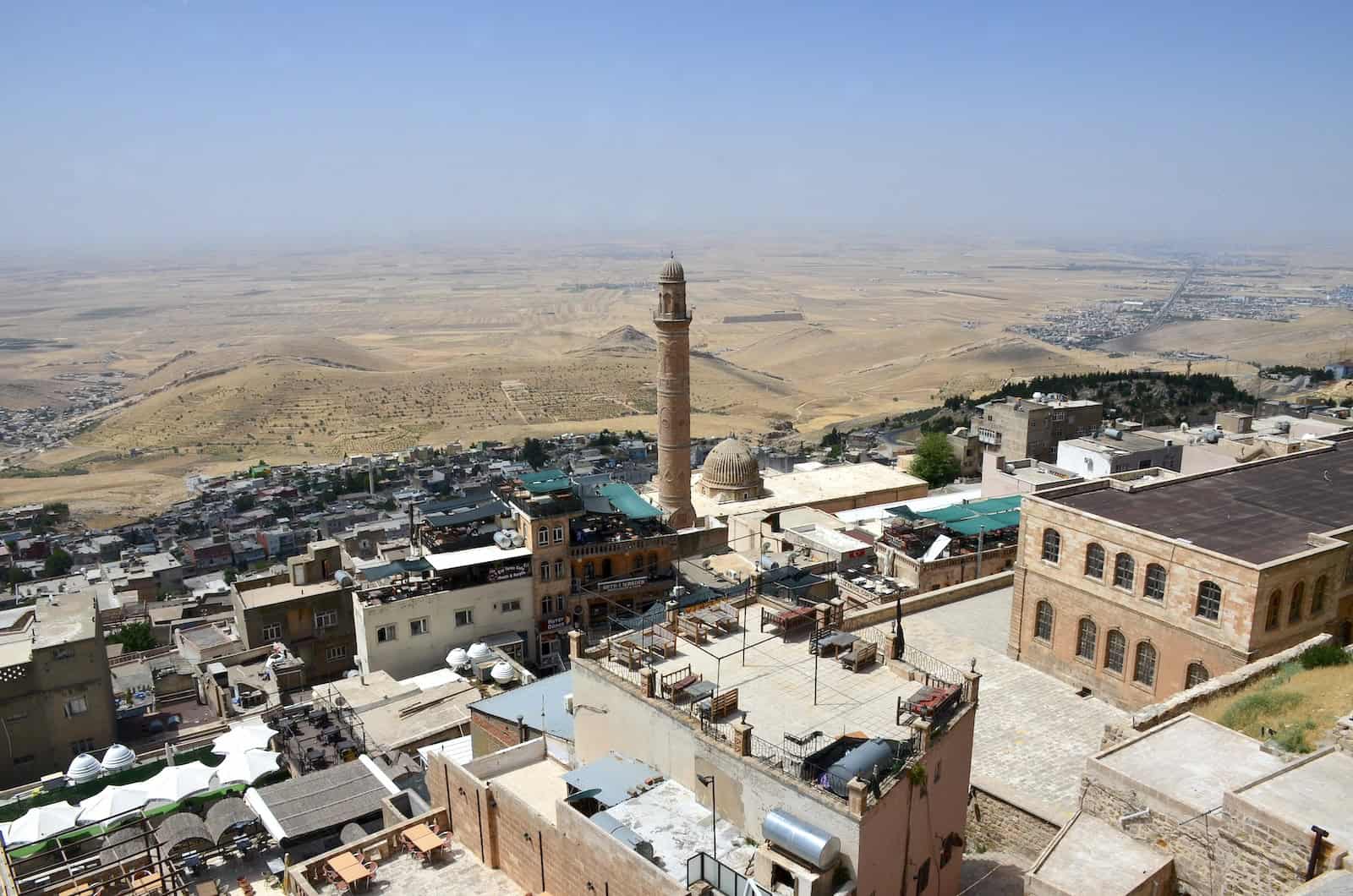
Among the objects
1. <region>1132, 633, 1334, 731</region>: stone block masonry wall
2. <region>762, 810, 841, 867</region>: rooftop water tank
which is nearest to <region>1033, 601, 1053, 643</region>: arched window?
<region>1132, 633, 1334, 731</region>: stone block masonry wall

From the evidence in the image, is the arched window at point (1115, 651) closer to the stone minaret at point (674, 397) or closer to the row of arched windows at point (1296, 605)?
the row of arched windows at point (1296, 605)

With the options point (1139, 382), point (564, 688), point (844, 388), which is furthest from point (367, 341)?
point (564, 688)

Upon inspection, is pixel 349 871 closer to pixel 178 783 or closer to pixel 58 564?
pixel 178 783

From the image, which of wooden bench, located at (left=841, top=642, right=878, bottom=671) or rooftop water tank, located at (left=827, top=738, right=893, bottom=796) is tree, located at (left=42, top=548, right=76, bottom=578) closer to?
wooden bench, located at (left=841, top=642, right=878, bottom=671)

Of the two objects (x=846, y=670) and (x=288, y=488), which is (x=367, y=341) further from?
(x=846, y=670)

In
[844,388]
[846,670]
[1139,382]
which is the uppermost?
[846,670]

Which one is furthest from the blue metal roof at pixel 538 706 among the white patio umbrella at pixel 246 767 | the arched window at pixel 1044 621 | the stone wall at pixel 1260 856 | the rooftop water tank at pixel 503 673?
the arched window at pixel 1044 621
